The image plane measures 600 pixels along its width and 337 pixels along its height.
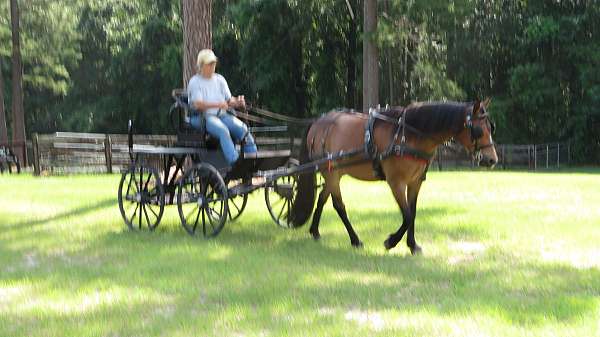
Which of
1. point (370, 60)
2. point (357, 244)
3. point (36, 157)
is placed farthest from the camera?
point (370, 60)

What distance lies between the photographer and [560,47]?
30125 mm

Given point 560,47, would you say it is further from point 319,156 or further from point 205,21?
point 319,156

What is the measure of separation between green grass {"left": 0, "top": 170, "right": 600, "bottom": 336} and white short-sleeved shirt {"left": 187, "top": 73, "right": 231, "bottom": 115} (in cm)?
169

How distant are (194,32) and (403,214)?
6.24m

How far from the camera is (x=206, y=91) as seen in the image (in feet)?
26.7

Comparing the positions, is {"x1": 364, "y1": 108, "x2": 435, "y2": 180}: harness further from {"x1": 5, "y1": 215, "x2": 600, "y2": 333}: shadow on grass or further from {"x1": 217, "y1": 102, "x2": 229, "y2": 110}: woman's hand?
{"x1": 217, "y1": 102, "x2": 229, "y2": 110}: woman's hand

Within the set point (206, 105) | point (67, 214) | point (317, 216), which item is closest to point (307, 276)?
point (317, 216)

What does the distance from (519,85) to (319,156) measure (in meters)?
24.3

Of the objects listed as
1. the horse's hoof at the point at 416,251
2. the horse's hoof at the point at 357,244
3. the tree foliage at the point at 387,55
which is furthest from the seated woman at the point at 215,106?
the tree foliage at the point at 387,55

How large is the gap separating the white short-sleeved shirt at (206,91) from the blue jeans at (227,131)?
0.18 meters

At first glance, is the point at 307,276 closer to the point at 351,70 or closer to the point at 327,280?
the point at 327,280

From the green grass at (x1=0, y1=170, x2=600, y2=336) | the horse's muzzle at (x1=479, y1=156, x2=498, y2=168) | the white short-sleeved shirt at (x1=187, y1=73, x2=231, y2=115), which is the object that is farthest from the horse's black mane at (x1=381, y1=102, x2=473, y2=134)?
the white short-sleeved shirt at (x1=187, y1=73, x2=231, y2=115)

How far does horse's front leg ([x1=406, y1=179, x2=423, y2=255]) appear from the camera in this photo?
22.9ft

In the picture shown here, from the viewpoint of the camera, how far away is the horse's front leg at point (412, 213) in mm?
6965
